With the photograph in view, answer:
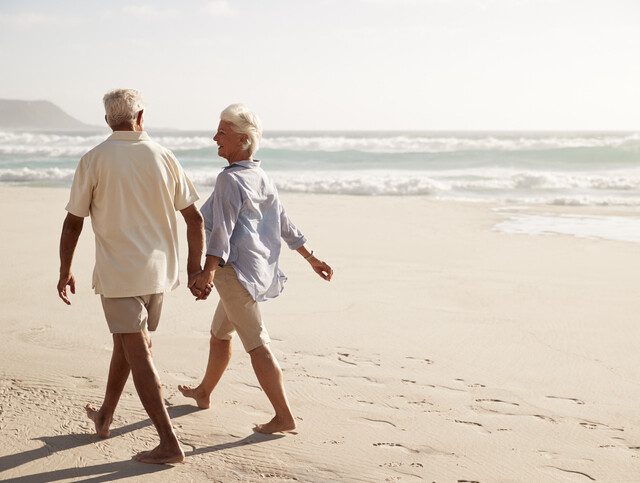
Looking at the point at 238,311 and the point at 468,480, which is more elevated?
the point at 238,311

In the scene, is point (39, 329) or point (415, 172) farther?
point (415, 172)

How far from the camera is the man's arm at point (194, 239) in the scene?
319cm

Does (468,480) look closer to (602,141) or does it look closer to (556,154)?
(556,154)

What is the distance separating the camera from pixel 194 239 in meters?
3.19

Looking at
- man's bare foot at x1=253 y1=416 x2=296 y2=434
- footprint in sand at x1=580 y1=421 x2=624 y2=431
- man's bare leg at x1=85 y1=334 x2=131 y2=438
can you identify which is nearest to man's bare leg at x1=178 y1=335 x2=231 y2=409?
man's bare foot at x1=253 y1=416 x2=296 y2=434

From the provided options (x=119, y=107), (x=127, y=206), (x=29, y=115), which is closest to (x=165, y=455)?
(x=127, y=206)

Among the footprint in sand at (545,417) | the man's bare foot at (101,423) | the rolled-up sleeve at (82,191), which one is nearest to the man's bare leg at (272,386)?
the man's bare foot at (101,423)

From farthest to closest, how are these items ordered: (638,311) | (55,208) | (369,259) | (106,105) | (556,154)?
(556,154) → (55,208) → (369,259) → (638,311) → (106,105)

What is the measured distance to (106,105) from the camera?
10.2ft

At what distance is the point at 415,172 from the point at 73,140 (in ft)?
71.8

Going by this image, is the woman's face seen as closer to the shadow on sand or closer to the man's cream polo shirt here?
the man's cream polo shirt

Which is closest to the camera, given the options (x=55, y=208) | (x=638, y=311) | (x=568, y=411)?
(x=568, y=411)

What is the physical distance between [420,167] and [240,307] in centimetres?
2786

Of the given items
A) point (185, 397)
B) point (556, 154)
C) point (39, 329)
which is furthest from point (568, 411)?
point (556, 154)
